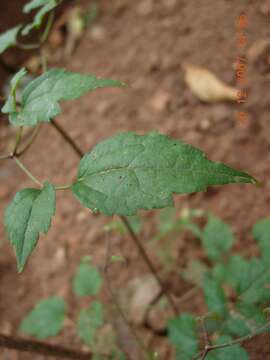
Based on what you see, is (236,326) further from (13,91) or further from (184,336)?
(13,91)

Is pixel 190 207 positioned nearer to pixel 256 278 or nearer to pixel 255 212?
pixel 255 212

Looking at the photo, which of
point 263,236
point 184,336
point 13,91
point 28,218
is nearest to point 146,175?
point 28,218

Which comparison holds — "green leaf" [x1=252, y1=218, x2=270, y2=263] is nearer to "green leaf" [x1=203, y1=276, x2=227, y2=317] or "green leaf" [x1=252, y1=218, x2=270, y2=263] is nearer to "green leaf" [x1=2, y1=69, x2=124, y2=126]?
"green leaf" [x1=203, y1=276, x2=227, y2=317]

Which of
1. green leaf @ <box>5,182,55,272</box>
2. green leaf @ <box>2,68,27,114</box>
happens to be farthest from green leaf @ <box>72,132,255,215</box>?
green leaf @ <box>2,68,27,114</box>

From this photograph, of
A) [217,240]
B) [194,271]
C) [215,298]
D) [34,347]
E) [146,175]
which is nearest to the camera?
[146,175]

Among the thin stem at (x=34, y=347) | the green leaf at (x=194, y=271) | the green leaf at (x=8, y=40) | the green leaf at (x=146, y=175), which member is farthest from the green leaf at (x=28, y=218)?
the green leaf at (x=194, y=271)

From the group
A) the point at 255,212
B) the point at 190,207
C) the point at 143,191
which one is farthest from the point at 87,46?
the point at 143,191
